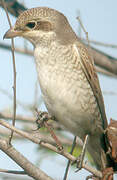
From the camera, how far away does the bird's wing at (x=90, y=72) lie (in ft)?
14.9

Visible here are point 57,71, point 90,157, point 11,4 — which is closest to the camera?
point 57,71

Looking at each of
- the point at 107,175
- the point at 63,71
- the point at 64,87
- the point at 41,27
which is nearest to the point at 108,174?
the point at 107,175

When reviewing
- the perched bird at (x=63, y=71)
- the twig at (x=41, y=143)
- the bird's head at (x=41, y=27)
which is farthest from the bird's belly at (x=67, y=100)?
the twig at (x=41, y=143)

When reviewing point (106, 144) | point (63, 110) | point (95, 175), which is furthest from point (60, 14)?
point (95, 175)

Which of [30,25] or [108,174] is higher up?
[30,25]

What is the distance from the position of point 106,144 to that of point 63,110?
77 cm

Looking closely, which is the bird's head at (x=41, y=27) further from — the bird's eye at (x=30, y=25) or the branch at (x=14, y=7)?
the branch at (x=14, y=7)

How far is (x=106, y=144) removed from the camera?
4.84 m

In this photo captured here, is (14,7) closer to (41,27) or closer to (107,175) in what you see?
(41,27)

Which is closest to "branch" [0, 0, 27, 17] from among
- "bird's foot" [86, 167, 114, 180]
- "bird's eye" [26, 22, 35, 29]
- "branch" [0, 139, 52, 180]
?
"bird's eye" [26, 22, 35, 29]

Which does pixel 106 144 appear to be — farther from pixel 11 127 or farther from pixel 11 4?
pixel 11 4

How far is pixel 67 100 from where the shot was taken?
434 centimetres

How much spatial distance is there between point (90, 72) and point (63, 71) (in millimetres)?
453

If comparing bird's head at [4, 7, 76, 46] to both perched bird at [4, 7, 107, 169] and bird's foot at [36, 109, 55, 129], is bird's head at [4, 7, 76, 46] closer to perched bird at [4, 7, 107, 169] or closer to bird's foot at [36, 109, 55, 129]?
perched bird at [4, 7, 107, 169]
